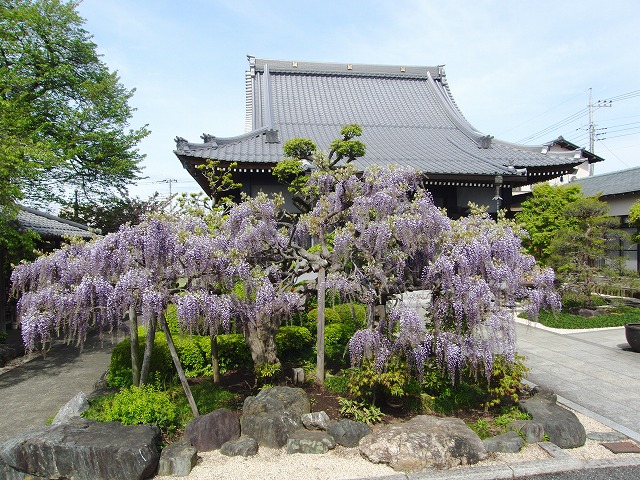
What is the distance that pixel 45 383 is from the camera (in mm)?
8352

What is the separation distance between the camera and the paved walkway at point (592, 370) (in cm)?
649

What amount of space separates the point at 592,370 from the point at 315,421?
6.31 metres

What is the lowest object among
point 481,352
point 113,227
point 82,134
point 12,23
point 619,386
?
point 619,386

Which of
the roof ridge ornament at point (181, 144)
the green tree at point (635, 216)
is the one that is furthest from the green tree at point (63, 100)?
the green tree at point (635, 216)

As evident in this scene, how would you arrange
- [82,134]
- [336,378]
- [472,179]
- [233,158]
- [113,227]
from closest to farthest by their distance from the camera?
[336,378], [233,158], [472,179], [82,134], [113,227]

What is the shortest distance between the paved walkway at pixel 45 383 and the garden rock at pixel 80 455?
1.33 metres

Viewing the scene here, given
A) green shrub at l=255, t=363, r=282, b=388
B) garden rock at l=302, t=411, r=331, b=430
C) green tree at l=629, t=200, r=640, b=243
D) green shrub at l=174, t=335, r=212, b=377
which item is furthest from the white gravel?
green tree at l=629, t=200, r=640, b=243

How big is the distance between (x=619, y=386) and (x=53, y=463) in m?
8.72

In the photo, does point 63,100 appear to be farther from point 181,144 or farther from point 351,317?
point 351,317

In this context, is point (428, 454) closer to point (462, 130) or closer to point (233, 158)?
point (233, 158)

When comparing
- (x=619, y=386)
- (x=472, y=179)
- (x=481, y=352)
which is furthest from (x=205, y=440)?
(x=472, y=179)

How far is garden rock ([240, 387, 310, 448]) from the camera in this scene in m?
5.34

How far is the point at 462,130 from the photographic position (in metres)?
16.5

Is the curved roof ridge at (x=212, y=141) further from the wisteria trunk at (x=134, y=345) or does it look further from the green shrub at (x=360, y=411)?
the green shrub at (x=360, y=411)
